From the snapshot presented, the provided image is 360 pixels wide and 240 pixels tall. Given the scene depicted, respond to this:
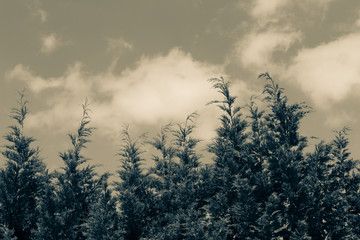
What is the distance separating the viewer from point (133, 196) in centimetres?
2178

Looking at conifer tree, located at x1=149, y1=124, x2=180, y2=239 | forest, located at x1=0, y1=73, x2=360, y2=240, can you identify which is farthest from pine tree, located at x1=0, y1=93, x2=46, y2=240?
conifer tree, located at x1=149, y1=124, x2=180, y2=239

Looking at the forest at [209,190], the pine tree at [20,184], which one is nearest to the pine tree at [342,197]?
the forest at [209,190]

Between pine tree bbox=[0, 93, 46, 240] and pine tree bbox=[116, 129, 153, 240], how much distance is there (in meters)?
5.58

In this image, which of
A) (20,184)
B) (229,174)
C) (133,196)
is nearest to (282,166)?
(229,174)

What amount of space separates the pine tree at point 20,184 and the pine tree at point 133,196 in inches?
220

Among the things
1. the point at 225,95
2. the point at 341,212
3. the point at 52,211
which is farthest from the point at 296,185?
the point at 52,211

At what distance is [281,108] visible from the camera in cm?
2053

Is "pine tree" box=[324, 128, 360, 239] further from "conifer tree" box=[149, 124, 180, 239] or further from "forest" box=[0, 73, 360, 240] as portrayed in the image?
"conifer tree" box=[149, 124, 180, 239]

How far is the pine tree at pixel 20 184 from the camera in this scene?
68.6 ft

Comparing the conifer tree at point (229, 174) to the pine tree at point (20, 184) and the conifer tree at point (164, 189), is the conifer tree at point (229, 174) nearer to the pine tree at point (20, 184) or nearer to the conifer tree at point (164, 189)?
the conifer tree at point (164, 189)

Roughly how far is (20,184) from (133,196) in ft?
24.9

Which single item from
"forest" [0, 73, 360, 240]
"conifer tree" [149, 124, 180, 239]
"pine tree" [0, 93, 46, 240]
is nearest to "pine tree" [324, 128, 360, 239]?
"forest" [0, 73, 360, 240]

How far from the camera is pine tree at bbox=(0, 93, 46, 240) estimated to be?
20906 mm

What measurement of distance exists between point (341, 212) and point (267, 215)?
505 cm
